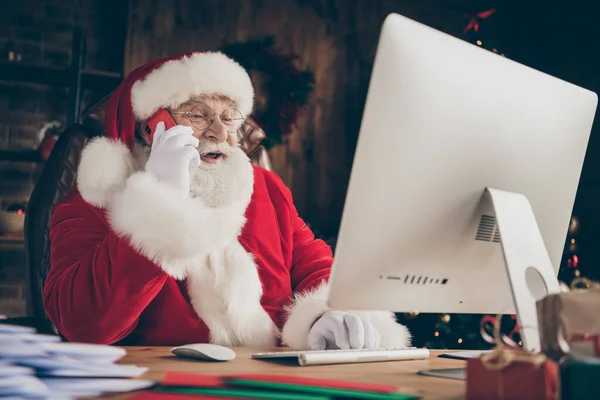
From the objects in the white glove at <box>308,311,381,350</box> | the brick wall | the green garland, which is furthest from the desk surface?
the green garland

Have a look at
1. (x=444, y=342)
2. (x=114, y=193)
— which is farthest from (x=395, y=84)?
(x=444, y=342)

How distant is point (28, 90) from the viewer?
3541 mm

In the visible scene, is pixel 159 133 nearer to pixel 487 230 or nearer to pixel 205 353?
pixel 205 353

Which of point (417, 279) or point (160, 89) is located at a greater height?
point (160, 89)

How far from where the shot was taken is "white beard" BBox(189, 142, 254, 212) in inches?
66.6

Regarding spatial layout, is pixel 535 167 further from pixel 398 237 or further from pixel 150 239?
pixel 150 239

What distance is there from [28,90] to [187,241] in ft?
8.83

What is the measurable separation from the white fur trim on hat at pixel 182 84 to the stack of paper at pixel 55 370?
95 centimetres

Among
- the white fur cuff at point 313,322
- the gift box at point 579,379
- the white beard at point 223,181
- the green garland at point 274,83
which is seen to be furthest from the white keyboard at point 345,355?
the green garland at point 274,83

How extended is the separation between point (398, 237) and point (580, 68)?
3.03 meters

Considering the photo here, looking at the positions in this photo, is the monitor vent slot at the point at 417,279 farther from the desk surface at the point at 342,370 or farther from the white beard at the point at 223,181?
the white beard at the point at 223,181

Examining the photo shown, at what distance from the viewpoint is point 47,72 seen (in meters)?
3.36

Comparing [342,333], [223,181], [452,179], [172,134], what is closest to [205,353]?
[342,333]

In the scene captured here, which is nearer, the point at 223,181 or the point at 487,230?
the point at 487,230
